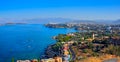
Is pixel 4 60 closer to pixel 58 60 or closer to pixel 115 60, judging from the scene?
pixel 58 60

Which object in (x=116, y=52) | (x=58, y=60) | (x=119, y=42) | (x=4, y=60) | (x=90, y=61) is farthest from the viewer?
(x=119, y=42)

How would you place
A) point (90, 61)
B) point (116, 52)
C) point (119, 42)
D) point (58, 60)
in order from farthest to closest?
point (119, 42)
point (116, 52)
point (58, 60)
point (90, 61)

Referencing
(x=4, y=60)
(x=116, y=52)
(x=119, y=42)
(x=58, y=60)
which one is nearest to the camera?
(x=58, y=60)

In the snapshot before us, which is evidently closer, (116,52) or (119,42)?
(116,52)

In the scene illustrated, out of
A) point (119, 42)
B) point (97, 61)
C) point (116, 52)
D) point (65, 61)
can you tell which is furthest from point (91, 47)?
point (97, 61)

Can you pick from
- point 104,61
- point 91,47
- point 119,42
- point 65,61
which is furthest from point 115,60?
point 119,42

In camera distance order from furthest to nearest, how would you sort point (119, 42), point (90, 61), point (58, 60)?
point (119, 42) → point (58, 60) → point (90, 61)

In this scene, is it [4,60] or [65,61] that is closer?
[65,61]

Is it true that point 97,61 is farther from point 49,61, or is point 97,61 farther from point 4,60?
point 4,60
